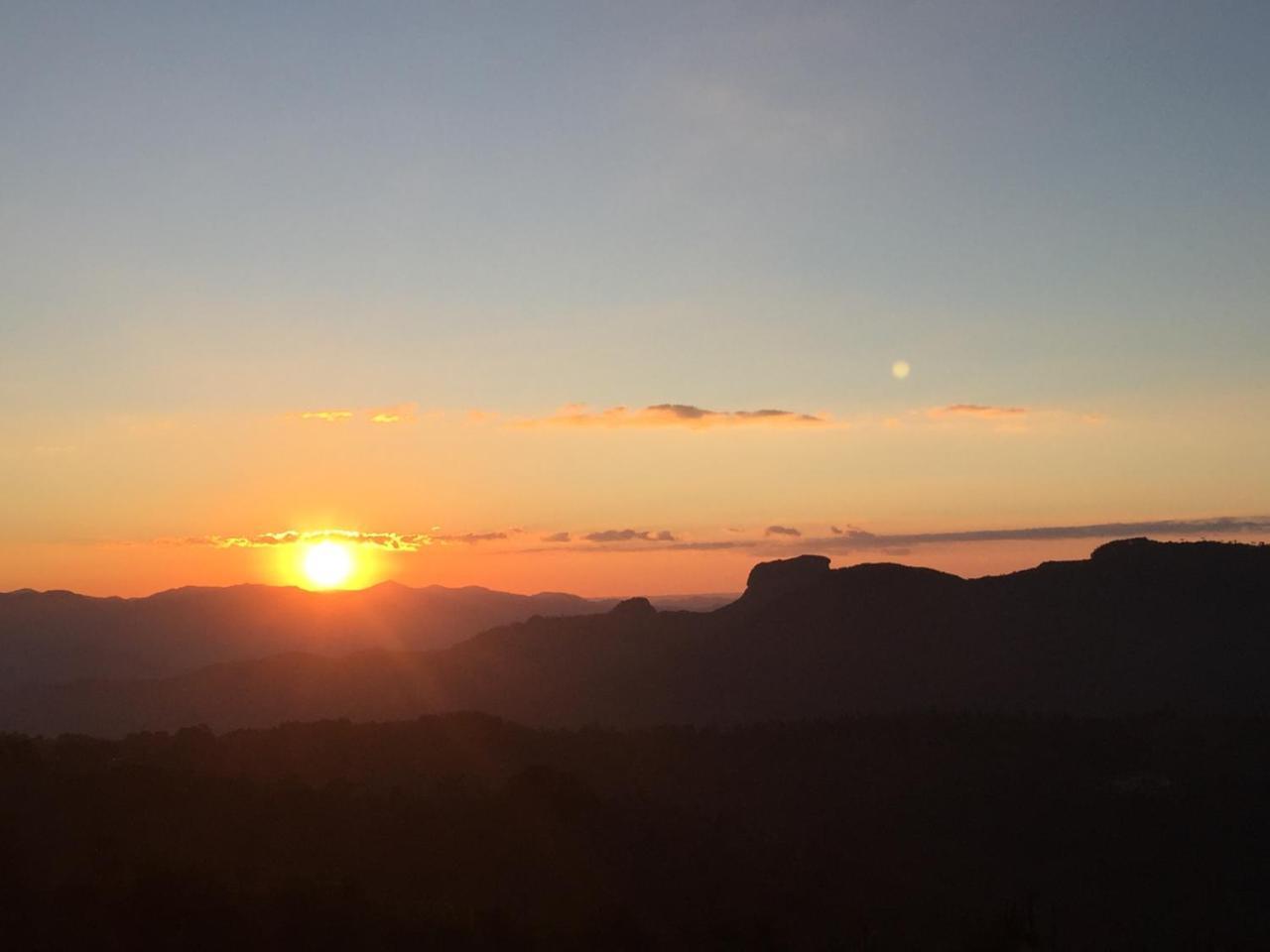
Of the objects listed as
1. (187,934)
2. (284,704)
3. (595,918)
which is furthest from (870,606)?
(187,934)

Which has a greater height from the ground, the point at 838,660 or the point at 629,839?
the point at 629,839

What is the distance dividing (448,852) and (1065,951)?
47.8 feet

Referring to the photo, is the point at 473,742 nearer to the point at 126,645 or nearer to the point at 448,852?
the point at 448,852

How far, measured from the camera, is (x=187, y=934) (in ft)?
64.8

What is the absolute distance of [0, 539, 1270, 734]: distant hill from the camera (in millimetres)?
79562

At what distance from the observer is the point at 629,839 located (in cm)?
3141

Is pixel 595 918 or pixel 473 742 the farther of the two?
pixel 473 742

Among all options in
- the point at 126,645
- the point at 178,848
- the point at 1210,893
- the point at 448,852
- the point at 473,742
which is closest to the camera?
the point at 178,848

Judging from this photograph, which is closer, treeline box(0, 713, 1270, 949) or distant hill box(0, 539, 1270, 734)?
treeline box(0, 713, 1270, 949)

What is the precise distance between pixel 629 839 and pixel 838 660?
58277 mm

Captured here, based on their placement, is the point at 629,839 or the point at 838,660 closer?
the point at 629,839

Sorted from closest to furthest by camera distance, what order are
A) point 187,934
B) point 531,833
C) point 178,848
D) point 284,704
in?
point 187,934, point 178,848, point 531,833, point 284,704

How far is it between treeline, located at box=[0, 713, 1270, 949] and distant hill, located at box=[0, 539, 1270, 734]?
29.8 metres

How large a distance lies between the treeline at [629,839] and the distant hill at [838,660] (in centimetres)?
2977
